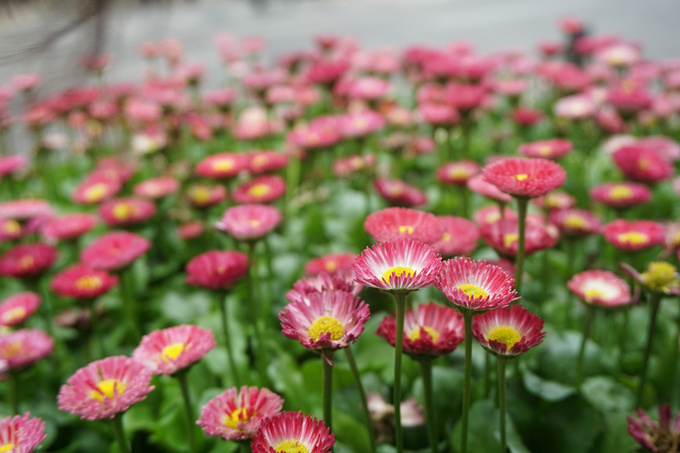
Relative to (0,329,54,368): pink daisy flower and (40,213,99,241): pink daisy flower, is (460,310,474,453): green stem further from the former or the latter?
(40,213,99,241): pink daisy flower

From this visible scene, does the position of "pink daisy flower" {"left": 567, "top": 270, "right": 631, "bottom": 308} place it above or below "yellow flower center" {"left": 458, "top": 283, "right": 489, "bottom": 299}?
below

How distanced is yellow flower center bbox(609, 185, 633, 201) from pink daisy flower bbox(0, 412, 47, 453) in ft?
3.15

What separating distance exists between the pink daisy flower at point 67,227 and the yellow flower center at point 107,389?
0.62m

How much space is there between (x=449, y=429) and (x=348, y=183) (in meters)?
0.87

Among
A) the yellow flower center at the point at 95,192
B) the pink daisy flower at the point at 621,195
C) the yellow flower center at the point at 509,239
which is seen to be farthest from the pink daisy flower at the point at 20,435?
the pink daisy flower at the point at 621,195

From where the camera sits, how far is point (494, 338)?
52 cm

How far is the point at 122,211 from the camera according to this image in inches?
46.0

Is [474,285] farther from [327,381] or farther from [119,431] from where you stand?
[119,431]

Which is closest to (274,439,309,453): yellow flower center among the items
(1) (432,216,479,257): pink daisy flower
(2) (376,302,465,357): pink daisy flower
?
(2) (376,302,465,357): pink daisy flower

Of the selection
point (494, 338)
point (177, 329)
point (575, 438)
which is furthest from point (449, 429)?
point (177, 329)

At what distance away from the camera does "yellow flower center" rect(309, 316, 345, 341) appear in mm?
500

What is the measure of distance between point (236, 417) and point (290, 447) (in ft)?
0.27

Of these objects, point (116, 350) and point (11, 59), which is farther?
point (116, 350)

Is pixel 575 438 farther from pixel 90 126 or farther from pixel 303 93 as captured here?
pixel 90 126
